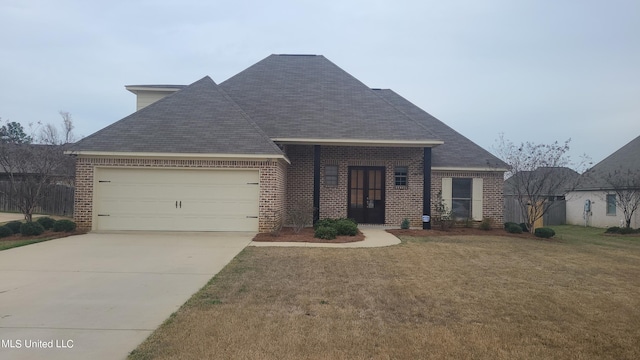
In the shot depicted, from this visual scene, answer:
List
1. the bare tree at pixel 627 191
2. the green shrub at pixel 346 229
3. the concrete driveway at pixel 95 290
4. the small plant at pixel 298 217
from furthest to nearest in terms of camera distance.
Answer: the bare tree at pixel 627 191 < the small plant at pixel 298 217 < the green shrub at pixel 346 229 < the concrete driveway at pixel 95 290

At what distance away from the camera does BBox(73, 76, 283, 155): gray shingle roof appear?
1340cm

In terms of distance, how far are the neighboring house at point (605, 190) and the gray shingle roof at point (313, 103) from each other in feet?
41.1

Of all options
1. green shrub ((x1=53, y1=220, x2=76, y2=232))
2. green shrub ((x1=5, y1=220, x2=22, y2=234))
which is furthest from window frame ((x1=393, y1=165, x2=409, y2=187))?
green shrub ((x1=5, y1=220, x2=22, y2=234))

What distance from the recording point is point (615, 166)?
24.4 metres

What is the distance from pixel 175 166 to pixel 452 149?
11.4m

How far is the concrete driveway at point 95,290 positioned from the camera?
4516 millimetres

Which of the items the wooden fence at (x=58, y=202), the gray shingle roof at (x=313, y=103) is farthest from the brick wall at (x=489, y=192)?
the wooden fence at (x=58, y=202)

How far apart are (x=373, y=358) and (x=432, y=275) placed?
423cm

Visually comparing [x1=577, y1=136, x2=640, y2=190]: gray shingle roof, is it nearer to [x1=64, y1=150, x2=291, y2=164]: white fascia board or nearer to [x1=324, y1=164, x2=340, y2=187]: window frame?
[x1=324, y1=164, x2=340, y2=187]: window frame

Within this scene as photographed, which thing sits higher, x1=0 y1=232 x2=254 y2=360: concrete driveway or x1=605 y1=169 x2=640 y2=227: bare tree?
x1=605 y1=169 x2=640 y2=227: bare tree

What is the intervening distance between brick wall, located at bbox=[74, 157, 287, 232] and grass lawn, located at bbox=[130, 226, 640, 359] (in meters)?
3.73

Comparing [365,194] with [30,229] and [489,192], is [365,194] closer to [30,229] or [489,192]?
[489,192]

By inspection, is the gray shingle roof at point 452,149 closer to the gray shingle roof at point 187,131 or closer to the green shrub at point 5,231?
the gray shingle roof at point 187,131

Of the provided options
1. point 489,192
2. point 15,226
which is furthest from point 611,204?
point 15,226
